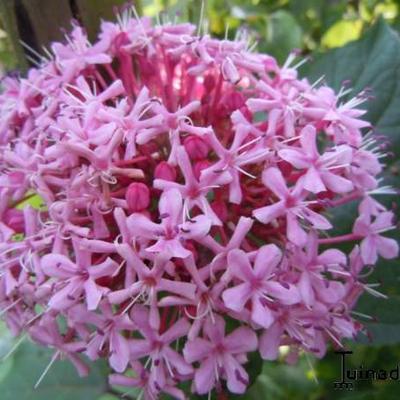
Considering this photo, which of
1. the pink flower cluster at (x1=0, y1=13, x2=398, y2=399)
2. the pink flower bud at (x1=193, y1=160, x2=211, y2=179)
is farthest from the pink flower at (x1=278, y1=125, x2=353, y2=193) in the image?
the pink flower bud at (x1=193, y1=160, x2=211, y2=179)

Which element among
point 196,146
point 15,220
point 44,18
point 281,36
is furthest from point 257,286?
point 281,36

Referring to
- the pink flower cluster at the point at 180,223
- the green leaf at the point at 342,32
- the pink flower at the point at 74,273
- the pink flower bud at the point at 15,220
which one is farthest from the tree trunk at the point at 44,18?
the green leaf at the point at 342,32

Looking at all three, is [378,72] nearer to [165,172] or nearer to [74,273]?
[165,172]

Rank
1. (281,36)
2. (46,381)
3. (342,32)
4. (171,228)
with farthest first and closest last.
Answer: (342,32), (281,36), (46,381), (171,228)

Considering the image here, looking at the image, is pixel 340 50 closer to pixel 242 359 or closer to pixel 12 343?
pixel 242 359

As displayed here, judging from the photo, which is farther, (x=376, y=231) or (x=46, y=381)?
(x=46, y=381)

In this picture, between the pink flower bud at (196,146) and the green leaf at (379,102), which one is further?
the green leaf at (379,102)

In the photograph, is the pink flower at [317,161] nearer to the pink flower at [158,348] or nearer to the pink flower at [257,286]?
the pink flower at [257,286]
